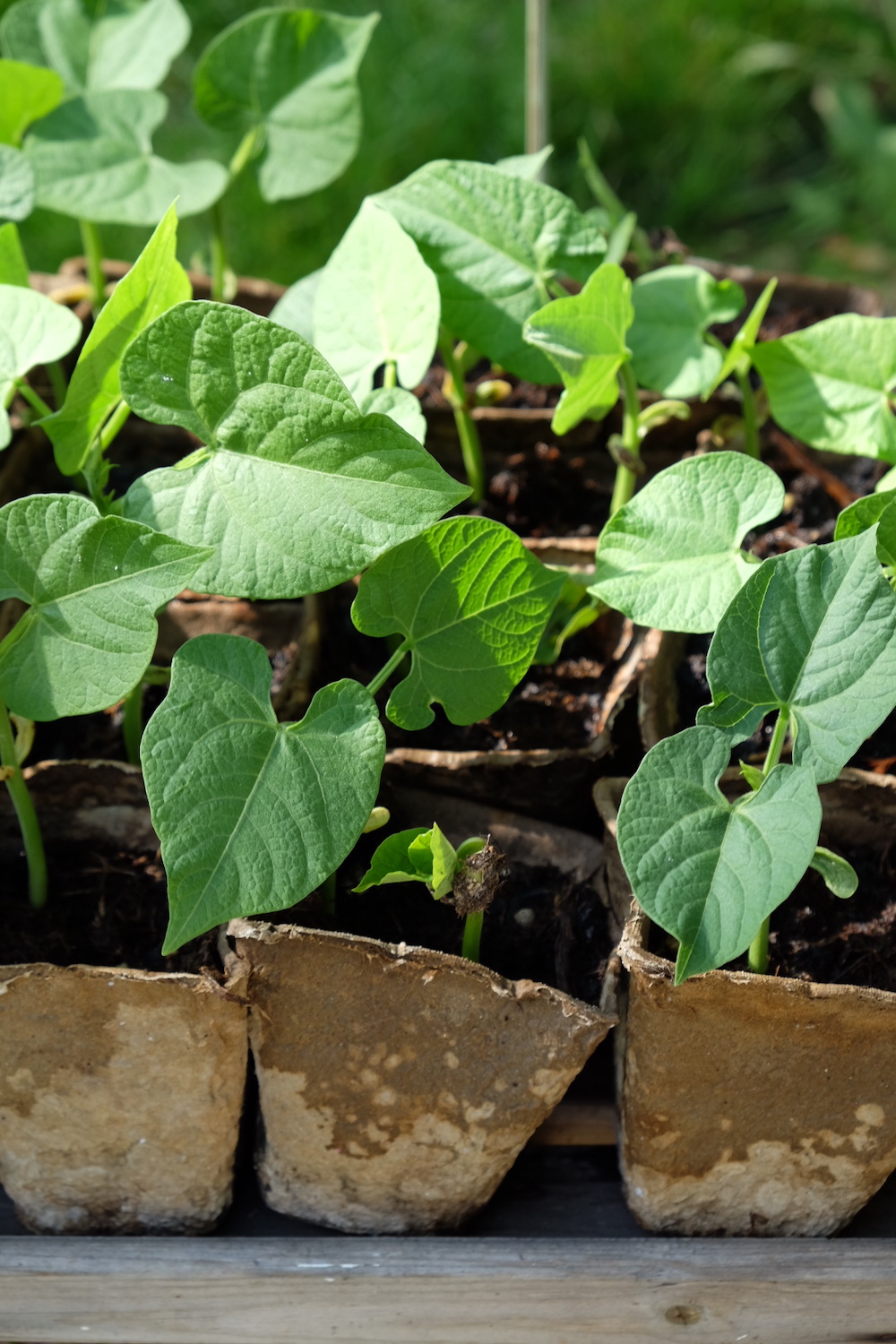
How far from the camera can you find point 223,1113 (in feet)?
2.14

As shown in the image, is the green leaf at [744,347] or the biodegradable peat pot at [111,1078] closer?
the biodegradable peat pot at [111,1078]

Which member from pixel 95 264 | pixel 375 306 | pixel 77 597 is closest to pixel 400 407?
pixel 375 306

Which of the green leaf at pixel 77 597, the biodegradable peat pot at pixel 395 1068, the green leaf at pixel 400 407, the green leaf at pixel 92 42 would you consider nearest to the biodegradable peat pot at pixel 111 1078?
the biodegradable peat pot at pixel 395 1068

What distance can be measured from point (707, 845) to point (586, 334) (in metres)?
0.32

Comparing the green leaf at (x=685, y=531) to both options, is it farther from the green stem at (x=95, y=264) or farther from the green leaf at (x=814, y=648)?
the green stem at (x=95, y=264)

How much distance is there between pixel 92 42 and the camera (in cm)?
98

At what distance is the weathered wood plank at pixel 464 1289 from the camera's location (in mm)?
645

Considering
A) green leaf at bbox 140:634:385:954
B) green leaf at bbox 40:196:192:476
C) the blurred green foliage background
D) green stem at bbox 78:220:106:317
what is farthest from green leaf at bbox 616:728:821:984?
the blurred green foliage background

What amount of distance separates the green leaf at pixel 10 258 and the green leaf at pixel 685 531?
37 cm

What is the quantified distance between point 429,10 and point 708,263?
1.31 meters

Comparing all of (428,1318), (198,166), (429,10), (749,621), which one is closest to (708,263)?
(198,166)

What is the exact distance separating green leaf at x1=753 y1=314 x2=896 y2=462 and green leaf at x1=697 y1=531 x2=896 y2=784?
0.24m

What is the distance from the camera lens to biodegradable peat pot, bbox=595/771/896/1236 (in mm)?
581

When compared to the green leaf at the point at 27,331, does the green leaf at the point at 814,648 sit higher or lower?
lower
